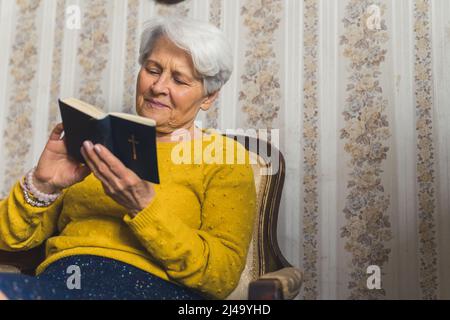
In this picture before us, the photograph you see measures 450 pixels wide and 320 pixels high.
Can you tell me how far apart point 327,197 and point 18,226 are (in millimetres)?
843

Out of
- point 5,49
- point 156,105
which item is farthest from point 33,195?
point 5,49

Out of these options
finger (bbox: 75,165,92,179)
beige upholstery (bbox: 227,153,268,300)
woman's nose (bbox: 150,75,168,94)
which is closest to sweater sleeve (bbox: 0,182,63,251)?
finger (bbox: 75,165,92,179)

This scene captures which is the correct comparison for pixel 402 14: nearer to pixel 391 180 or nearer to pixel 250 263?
pixel 391 180

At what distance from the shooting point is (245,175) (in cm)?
126

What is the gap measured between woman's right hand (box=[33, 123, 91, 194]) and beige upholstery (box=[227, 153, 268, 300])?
430 mm

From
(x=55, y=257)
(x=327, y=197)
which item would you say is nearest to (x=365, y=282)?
(x=327, y=197)

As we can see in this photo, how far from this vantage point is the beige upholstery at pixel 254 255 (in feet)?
4.34

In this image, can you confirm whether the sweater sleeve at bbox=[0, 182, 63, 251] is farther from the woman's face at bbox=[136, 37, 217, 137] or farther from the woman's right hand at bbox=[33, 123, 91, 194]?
the woman's face at bbox=[136, 37, 217, 137]

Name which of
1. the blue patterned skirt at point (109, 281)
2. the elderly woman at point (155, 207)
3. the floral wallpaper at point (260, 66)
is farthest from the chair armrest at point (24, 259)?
Result: the floral wallpaper at point (260, 66)

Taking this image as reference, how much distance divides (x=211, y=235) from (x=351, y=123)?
64 cm

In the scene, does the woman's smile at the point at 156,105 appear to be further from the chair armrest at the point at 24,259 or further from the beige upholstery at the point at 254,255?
the chair armrest at the point at 24,259

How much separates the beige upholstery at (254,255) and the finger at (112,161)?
16.4 inches

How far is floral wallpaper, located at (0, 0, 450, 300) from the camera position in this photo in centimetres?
155

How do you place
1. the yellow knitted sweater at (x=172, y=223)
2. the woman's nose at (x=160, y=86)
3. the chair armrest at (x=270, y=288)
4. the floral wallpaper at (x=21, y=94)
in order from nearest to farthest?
the chair armrest at (x=270, y=288)
the yellow knitted sweater at (x=172, y=223)
the woman's nose at (x=160, y=86)
the floral wallpaper at (x=21, y=94)
